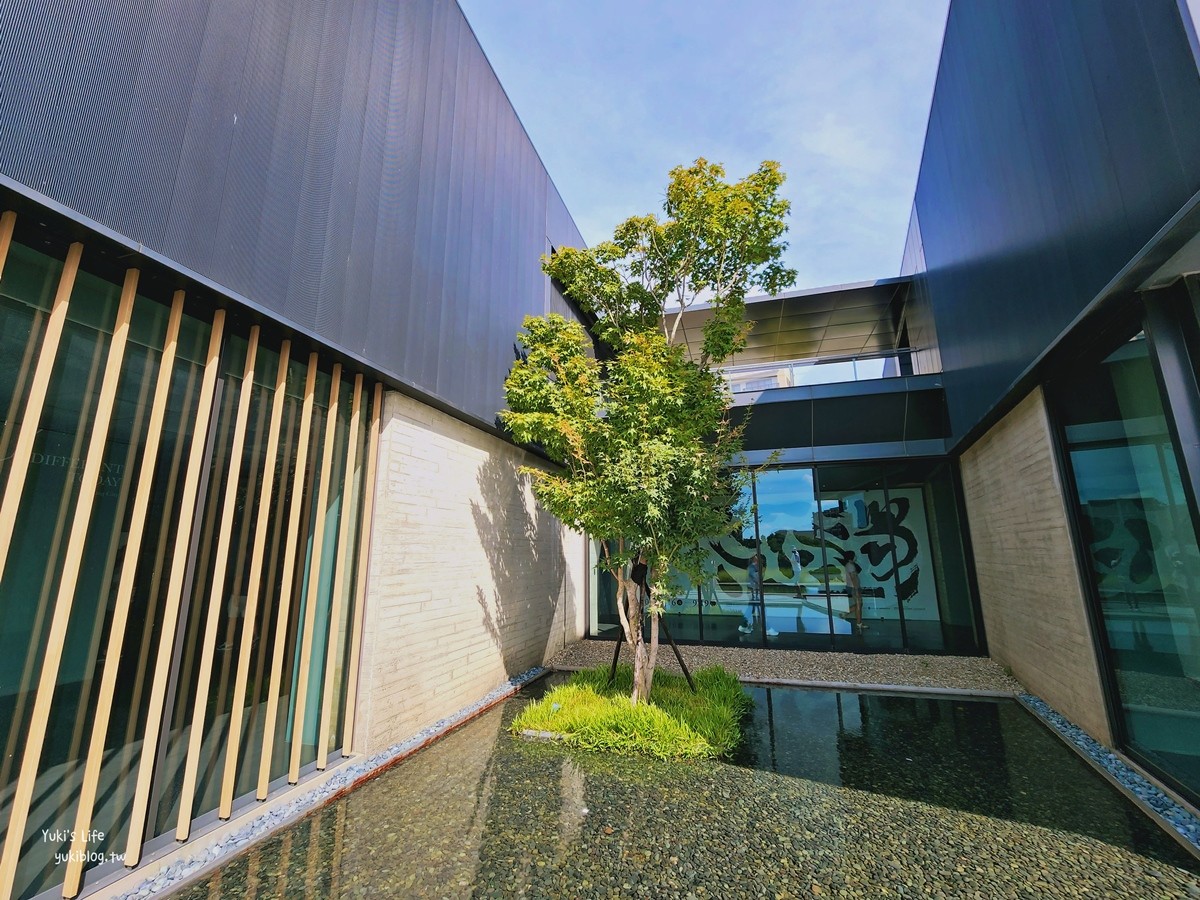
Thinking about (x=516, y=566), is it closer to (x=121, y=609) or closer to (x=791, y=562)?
(x=121, y=609)

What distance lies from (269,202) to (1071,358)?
7.59 m

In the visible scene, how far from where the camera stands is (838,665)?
27.5 feet

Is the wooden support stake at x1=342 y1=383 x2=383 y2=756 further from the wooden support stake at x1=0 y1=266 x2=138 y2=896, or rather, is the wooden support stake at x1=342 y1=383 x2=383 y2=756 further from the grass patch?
the wooden support stake at x1=0 y1=266 x2=138 y2=896

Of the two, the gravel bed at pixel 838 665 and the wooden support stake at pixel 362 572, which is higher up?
the wooden support stake at pixel 362 572

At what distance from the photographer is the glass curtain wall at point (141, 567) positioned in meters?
2.67

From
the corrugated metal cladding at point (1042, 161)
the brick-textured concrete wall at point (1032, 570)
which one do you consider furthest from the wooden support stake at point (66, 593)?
the brick-textured concrete wall at point (1032, 570)

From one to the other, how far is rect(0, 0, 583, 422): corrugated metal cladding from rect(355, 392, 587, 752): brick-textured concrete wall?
781 millimetres

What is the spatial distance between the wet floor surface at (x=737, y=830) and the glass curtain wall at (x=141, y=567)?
2.56 feet

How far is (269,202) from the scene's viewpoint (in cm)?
387

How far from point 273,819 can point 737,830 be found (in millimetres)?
3541

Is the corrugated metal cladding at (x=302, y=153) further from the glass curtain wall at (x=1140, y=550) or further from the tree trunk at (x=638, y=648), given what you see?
the glass curtain wall at (x=1140, y=550)

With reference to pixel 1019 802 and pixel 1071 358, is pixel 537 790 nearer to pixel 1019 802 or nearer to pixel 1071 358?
pixel 1019 802

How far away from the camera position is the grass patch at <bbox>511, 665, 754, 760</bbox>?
17.2 ft

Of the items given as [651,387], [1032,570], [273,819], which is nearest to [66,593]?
[273,819]
